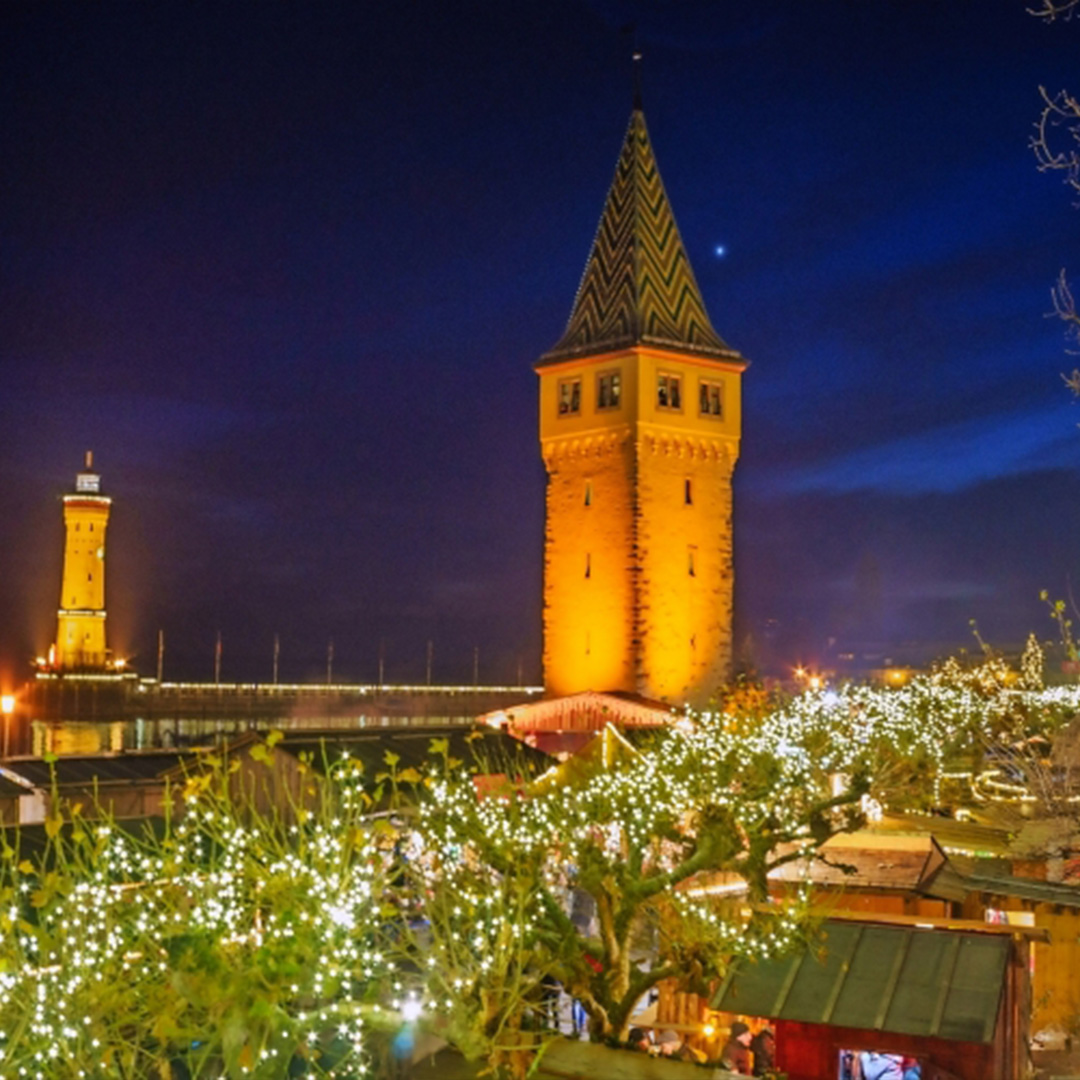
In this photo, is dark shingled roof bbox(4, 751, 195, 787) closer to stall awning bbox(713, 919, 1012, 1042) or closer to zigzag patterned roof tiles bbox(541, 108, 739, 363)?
stall awning bbox(713, 919, 1012, 1042)

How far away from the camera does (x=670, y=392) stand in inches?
1906

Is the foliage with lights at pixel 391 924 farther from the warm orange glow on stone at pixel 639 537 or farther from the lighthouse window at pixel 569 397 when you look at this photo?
the lighthouse window at pixel 569 397

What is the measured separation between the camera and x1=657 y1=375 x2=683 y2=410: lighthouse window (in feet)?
158

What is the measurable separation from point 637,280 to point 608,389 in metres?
4.02

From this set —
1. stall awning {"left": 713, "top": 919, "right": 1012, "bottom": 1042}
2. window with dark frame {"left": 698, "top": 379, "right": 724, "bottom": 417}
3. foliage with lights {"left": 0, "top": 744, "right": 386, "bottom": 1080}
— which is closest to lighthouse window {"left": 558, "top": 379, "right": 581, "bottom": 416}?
window with dark frame {"left": 698, "top": 379, "right": 724, "bottom": 417}

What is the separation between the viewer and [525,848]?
17.0m

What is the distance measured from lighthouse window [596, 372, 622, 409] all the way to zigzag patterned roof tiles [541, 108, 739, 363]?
3.23 feet

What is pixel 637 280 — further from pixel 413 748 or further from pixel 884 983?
pixel 884 983

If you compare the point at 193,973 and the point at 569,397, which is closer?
the point at 193,973

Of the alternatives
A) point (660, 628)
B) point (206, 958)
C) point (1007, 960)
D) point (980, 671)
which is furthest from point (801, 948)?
point (980, 671)

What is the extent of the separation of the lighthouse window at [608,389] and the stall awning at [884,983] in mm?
34265

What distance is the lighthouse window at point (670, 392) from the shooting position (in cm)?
4809

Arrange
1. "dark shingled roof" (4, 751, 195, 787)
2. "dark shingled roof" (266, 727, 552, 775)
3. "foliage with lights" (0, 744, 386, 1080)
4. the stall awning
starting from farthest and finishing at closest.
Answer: "dark shingled roof" (4, 751, 195, 787), "dark shingled roof" (266, 727, 552, 775), the stall awning, "foliage with lights" (0, 744, 386, 1080)

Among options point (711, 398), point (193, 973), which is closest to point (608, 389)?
point (711, 398)
